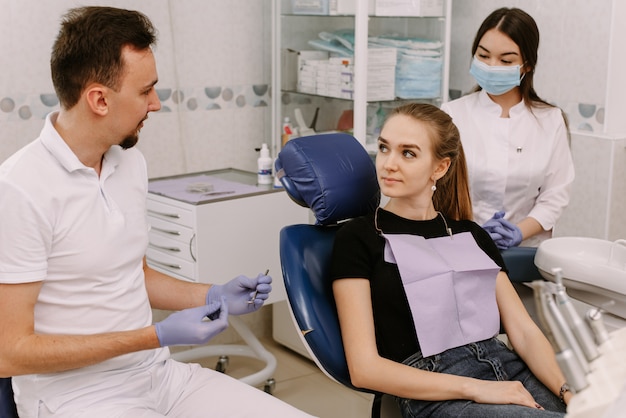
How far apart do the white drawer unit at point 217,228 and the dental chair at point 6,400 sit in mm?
1123

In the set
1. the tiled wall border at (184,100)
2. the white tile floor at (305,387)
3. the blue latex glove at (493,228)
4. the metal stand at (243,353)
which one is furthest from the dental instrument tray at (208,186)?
the blue latex glove at (493,228)

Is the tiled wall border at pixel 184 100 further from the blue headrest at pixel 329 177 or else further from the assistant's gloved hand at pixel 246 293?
the assistant's gloved hand at pixel 246 293

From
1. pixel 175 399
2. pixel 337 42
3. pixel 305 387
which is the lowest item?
pixel 305 387

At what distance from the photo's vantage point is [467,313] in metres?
1.92

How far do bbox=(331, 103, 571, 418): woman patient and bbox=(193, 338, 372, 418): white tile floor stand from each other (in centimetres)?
118

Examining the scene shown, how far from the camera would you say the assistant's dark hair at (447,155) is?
199 cm

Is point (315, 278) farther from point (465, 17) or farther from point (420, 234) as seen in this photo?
point (465, 17)

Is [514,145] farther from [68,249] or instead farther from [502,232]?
[68,249]

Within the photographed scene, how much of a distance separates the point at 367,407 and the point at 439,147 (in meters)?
1.42

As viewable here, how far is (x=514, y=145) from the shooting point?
2537 mm

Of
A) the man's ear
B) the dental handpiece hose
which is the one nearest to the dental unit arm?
the dental handpiece hose

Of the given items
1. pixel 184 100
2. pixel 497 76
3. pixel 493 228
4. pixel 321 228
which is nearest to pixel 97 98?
pixel 321 228

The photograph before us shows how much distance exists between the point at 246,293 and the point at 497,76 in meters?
1.08

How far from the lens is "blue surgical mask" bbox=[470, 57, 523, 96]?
2434 millimetres
